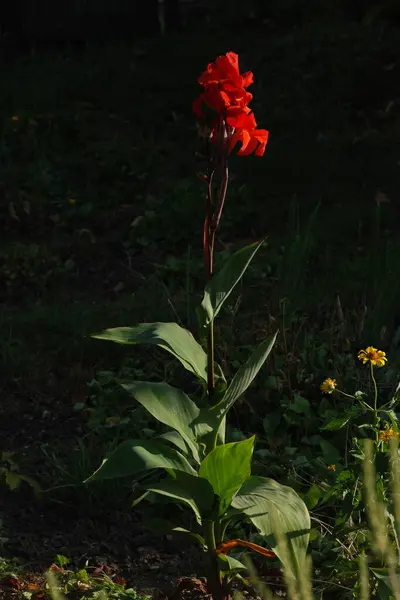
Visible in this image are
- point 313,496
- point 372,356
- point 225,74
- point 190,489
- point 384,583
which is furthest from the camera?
point 313,496

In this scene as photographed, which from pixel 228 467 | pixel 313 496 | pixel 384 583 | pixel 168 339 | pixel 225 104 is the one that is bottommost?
pixel 313 496

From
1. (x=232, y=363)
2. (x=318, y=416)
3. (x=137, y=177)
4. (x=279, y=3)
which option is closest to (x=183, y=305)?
(x=232, y=363)

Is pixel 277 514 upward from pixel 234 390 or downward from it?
downward

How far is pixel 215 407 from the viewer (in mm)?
2623

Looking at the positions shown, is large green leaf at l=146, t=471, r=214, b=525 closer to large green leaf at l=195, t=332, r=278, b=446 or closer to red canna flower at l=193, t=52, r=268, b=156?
large green leaf at l=195, t=332, r=278, b=446

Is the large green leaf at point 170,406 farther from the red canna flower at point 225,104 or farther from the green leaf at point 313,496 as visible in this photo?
the red canna flower at point 225,104

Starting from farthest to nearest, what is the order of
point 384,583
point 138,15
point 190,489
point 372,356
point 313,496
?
point 138,15, point 313,496, point 372,356, point 190,489, point 384,583

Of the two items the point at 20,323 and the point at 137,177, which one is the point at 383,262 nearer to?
the point at 20,323

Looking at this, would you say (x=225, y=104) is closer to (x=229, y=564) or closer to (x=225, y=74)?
(x=225, y=74)

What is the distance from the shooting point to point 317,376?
152 inches

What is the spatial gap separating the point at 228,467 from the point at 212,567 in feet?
1.09

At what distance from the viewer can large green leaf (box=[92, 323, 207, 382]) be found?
101 inches

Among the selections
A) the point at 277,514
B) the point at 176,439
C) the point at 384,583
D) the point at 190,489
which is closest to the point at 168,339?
the point at 176,439

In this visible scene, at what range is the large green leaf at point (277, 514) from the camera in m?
2.61
